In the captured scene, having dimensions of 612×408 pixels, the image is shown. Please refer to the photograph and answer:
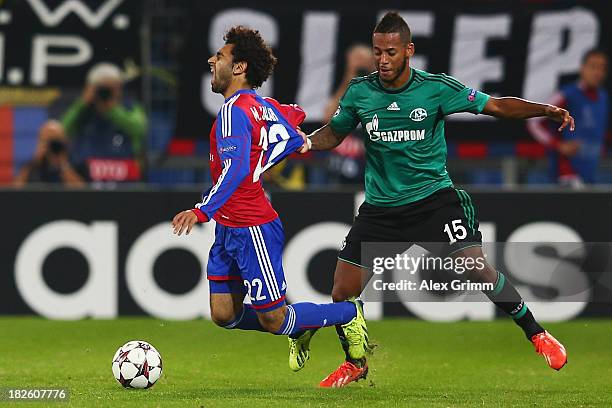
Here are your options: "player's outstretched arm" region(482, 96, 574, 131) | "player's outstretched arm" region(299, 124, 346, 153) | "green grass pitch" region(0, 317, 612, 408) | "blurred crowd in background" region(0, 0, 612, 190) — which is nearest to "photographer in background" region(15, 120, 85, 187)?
"blurred crowd in background" region(0, 0, 612, 190)

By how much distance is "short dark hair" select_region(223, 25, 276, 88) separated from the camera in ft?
24.3

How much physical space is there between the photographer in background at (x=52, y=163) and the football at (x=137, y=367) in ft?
19.9

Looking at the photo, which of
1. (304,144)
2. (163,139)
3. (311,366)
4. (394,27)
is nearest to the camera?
(304,144)

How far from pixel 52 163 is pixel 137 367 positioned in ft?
20.6

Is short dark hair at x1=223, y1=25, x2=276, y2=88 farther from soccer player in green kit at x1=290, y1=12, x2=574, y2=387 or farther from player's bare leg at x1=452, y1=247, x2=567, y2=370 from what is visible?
player's bare leg at x1=452, y1=247, x2=567, y2=370

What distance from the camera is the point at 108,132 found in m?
13.4

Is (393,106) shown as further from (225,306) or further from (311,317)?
(225,306)

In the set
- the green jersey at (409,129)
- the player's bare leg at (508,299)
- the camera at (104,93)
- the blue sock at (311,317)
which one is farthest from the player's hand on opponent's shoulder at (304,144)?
the camera at (104,93)

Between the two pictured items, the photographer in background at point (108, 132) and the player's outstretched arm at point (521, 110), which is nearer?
the player's outstretched arm at point (521, 110)

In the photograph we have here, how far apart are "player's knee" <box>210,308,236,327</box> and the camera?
639cm

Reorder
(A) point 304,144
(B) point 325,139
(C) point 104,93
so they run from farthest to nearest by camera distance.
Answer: (C) point 104,93 < (B) point 325,139 < (A) point 304,144

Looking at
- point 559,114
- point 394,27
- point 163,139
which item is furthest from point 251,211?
point 163,139

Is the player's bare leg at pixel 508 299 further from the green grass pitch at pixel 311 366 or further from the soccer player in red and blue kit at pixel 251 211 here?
the soccer player in red and blue kit at pixel 251 211

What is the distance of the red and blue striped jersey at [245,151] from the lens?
6992 millimetres
